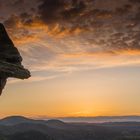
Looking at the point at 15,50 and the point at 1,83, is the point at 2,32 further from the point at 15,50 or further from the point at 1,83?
the point at 1,83

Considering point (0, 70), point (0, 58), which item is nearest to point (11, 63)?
point (0, 58)

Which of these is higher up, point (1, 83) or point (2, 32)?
point (2, 32)

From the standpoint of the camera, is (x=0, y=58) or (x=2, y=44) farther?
(x=2, y=44)

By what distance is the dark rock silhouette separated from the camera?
14164 mm

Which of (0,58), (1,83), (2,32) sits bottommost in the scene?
(1,83)

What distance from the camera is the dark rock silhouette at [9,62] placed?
1416 cm

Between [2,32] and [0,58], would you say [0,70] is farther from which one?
[2,32]

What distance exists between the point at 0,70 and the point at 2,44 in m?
2.97

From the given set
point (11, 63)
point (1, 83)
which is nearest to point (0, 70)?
point (11, 63)

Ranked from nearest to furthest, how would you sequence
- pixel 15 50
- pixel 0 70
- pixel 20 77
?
pixel 0 70
pixel 20 77
pixel 15 50

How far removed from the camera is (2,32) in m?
16.5

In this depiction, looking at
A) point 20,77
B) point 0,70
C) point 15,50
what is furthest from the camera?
point 15,50

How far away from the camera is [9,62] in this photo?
15453mm

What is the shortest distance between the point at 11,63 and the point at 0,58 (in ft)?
1.82
